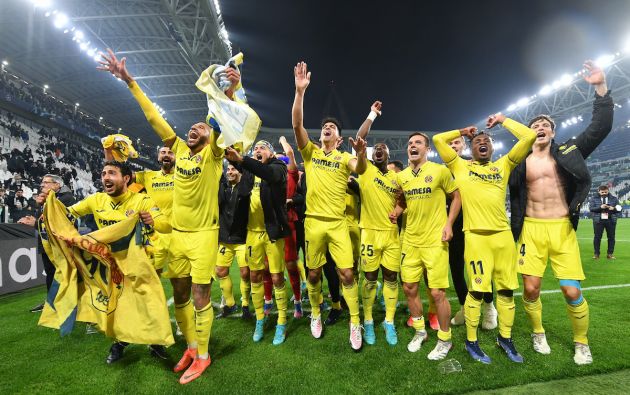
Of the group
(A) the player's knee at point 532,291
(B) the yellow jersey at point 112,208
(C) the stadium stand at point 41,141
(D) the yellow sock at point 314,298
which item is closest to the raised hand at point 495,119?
(A) the player's knee at point 532,291

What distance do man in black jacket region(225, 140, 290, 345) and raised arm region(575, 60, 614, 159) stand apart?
11.1 feet

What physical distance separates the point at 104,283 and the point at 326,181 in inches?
103

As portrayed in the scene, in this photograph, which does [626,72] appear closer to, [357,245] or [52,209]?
[357,245]

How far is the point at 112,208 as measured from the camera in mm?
3615

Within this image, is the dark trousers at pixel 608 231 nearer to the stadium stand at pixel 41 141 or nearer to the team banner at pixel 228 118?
the team banner at pixel 228 118

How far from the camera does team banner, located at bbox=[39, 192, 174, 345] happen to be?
10.6 feet

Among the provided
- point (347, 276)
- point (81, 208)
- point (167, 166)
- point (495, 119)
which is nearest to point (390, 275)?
point (347, 276)

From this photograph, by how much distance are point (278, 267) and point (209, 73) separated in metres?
2.48

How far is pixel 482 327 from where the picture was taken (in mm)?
4395

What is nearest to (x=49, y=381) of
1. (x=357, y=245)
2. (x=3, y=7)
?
(x=357, y=245)

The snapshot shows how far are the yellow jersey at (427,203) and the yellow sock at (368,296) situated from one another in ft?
2.52

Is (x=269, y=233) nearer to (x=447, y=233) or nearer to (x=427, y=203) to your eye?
(x=427, y=203)

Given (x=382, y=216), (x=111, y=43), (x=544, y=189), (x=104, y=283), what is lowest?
(x=104, y=283)

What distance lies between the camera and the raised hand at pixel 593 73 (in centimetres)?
363
